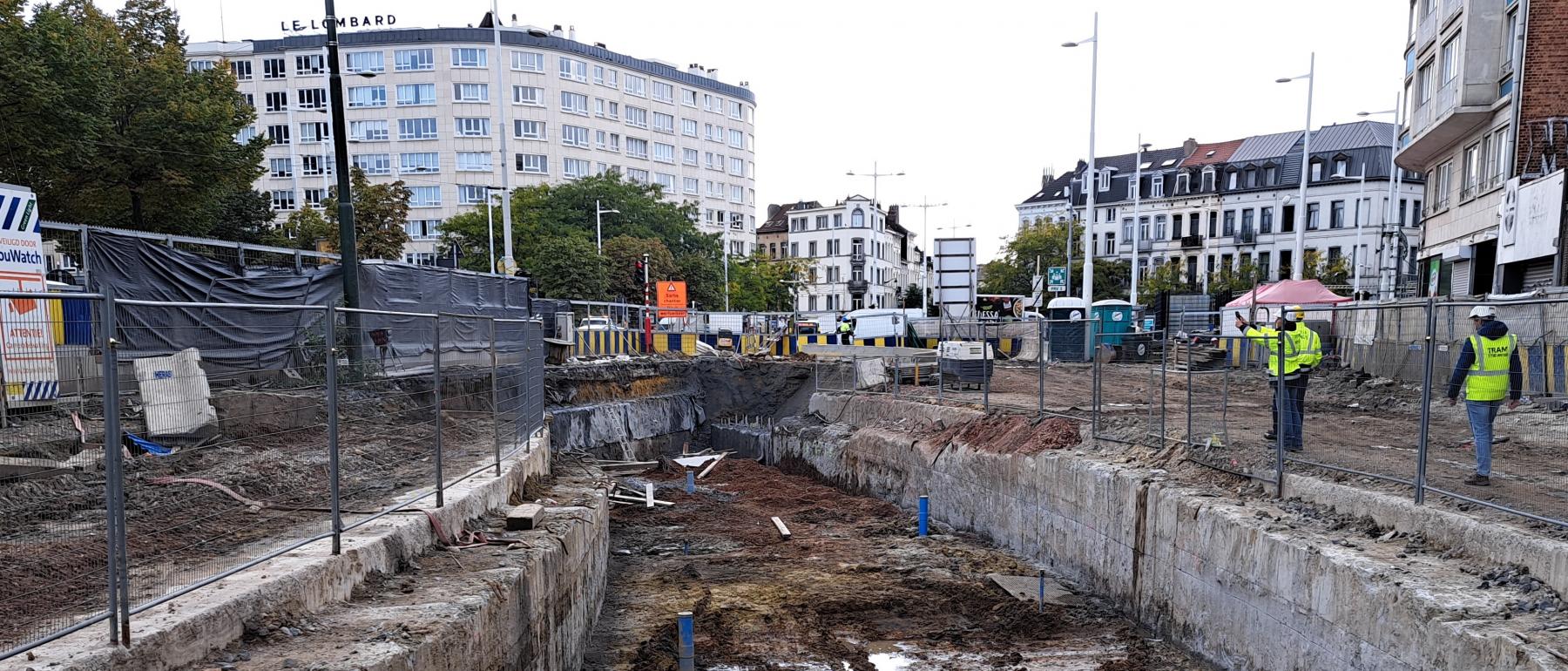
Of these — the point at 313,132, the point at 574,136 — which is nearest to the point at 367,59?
the point at 313,132

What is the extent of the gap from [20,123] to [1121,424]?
20178 mm

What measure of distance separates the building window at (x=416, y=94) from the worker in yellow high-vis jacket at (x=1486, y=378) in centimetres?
6677

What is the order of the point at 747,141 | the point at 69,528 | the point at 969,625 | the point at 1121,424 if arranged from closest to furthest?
1. the point at 69,528
2. the point at 969,625
3. the point at 1121,424
4. the point at 747,141

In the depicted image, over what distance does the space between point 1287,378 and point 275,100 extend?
73.7 m

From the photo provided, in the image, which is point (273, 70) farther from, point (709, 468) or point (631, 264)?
point (709, 468)

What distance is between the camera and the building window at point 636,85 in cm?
7019

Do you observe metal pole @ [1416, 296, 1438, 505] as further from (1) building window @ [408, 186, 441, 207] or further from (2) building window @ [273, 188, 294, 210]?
(2) building window @ [273, 188, 294, 210]

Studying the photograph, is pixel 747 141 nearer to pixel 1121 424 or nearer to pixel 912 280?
pixel 912 280

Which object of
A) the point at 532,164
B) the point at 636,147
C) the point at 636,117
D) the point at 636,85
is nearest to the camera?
the point at 532,164

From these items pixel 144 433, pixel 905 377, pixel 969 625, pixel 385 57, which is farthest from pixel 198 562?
pixel 385 57

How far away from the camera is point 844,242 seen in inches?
3484

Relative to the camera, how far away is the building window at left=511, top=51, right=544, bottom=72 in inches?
2495

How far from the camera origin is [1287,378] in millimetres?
8836

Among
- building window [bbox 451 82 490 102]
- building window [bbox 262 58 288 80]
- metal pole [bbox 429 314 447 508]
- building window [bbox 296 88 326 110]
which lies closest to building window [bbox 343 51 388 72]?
building window [bbox 296 88 326 110]
